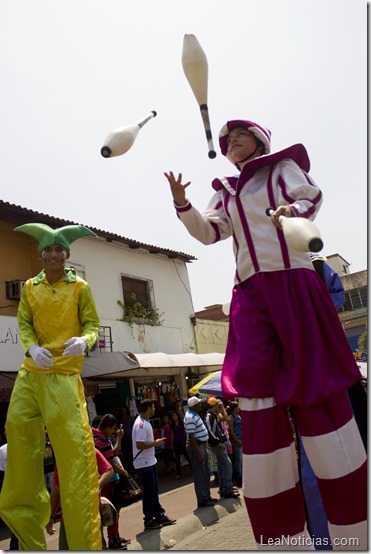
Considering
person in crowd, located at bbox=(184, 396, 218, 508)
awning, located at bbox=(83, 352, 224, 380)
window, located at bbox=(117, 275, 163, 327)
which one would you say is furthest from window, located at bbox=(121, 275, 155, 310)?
person in crowd, located at bbox=(184, 396, 218, 508)

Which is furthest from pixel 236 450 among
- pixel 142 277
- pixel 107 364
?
pixel 142 277

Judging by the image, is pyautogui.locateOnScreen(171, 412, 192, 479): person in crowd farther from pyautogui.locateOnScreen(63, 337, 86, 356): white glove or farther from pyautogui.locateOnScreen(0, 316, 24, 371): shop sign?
pyautogui.locateOnScreen(63, 337, 86, 356): white glove

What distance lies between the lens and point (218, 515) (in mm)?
6332

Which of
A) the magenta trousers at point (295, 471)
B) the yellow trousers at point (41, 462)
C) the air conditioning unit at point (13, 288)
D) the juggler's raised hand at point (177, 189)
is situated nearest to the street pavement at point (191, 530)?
the yellow trousers at point (41, 462)

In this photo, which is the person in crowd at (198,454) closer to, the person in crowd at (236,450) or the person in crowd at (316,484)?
the person in crowd at (236,450)

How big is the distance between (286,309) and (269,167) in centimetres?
63

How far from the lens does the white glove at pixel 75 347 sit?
9.57 ft

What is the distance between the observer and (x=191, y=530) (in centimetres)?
572

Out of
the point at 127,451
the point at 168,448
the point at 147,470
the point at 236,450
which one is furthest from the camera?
the point at 168,448

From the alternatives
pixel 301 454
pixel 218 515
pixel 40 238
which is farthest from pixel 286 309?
pixel 218 515

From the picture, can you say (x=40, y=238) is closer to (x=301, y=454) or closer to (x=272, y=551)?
(x=301, y=454)

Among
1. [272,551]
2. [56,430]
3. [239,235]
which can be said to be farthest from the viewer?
[56,430]

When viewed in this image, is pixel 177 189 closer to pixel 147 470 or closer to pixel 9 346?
pixel 147 470

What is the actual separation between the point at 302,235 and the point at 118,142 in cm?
99
